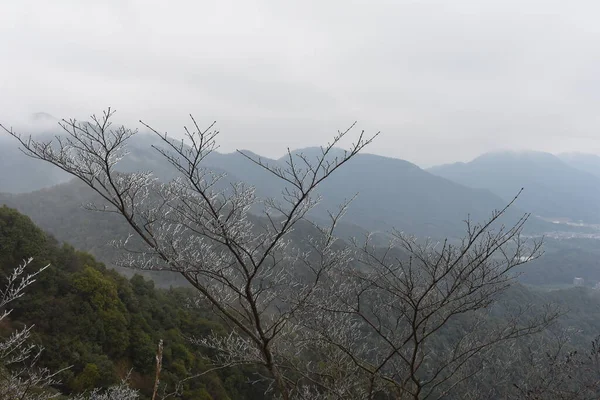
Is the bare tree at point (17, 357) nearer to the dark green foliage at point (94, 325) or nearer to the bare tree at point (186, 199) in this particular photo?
the bare tree at point (186, 199)

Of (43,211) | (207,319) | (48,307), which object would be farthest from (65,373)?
(43,211)

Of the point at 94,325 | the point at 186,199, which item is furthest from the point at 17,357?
the point at 94,325

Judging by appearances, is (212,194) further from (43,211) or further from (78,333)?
(43,211)

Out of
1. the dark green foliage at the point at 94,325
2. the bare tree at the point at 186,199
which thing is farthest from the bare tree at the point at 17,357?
the dark green foliage at the point at 94,325

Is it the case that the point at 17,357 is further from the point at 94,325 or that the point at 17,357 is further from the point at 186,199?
the point at 94,325

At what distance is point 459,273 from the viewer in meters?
4.39

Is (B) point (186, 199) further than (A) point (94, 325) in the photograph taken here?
No

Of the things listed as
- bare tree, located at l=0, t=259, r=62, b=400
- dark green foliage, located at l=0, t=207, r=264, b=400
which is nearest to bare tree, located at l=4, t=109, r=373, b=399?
bare tree, located at l=0, t=259, r=62, b=400

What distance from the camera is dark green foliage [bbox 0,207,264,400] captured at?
50.1 feet

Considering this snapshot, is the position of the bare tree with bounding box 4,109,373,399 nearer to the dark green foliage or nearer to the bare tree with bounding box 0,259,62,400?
the bare tree with bounding box 0,259,62,400

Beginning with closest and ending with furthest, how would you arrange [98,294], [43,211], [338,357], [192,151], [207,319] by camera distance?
[192,151], [338,357], [98,294], [207,319], [43,211]

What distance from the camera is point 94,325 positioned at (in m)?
17.0

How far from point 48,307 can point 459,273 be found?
18.4 m

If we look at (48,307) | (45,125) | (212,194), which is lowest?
(48,307)
